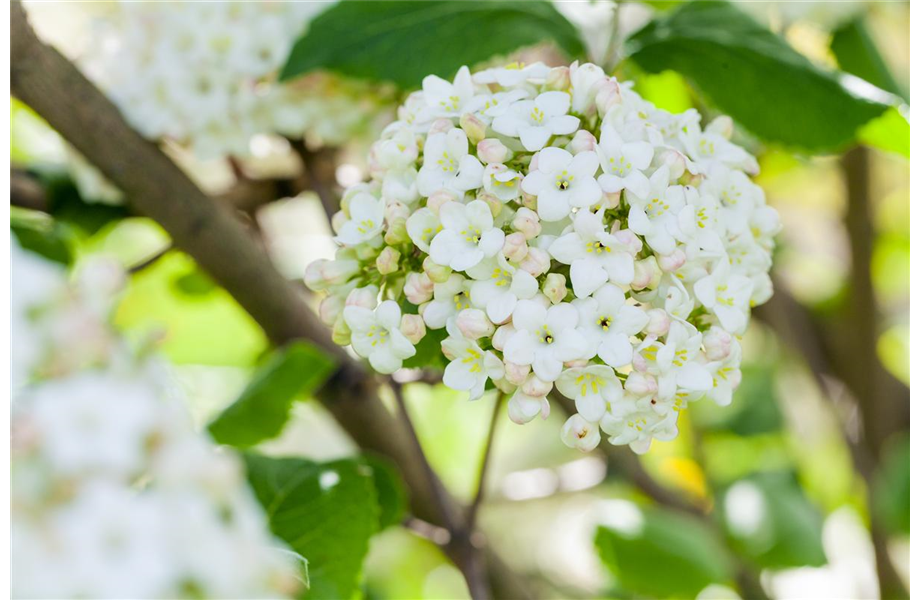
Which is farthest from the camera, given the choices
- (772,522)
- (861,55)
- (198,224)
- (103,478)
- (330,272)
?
(772,522)

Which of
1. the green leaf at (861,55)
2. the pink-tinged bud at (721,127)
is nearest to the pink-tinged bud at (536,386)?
the pink-tinged bud at (721,127)

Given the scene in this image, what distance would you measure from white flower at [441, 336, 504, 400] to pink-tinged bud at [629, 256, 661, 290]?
1.9 inches

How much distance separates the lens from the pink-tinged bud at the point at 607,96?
29 centimetres

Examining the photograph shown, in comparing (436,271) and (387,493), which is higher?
(436,271)

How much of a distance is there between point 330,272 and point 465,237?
0.06 m

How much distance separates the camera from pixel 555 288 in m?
0.27

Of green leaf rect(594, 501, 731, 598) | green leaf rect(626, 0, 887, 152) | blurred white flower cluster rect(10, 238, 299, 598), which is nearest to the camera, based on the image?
A: blurred white flower cluster rect(10, 238, 299, 598)

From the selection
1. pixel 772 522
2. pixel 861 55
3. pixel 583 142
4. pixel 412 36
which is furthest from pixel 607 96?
pixel 772 522

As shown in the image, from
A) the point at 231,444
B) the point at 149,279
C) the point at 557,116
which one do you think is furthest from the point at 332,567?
the point at 149,279

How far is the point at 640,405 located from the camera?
27cm

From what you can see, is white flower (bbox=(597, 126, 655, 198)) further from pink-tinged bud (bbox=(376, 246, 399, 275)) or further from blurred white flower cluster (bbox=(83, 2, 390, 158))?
blurred white flower cluster (bbox=(83, 2, 390, 158))

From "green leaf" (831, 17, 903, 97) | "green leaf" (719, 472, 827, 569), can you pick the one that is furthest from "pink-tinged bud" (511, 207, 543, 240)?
"green leaf" (719, 472, 827, 569)

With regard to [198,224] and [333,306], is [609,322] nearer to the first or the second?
[333,306]

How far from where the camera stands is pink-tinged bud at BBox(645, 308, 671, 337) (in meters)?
0.27
